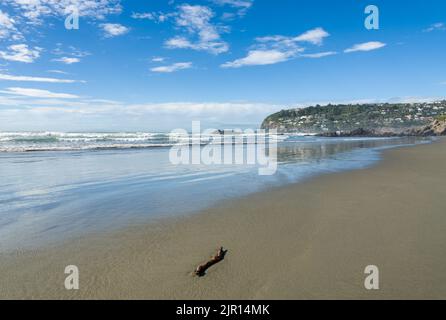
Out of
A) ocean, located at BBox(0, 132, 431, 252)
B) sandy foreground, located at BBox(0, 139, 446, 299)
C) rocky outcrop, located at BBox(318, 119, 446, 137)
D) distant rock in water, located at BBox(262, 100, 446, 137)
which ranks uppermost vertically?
distant rock in water, located at BBox(262, 100, 446, 137)

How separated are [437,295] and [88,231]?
4686 millimetres

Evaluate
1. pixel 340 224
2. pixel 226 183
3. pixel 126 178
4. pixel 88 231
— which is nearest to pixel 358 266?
pixel 340 224

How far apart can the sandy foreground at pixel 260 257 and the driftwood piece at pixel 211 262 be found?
0.26 ft

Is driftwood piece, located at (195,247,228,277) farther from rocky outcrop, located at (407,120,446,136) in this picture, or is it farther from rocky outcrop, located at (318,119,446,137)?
rocky outcrop, located at (407,120,446,136)

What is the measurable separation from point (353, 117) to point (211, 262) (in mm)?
97838

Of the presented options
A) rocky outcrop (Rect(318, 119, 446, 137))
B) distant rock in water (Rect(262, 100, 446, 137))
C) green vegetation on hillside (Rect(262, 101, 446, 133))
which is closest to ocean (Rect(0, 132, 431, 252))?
rocky outcrop (Rect(318, 119, 446, 137))

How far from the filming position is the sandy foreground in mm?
3230

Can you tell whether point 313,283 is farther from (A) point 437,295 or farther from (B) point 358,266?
(A) point 437,295

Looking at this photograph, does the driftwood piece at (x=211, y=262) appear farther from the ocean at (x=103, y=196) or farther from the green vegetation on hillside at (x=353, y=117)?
the green vegetation on hillside at (x=353, y=117)

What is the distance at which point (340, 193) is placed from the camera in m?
7.71

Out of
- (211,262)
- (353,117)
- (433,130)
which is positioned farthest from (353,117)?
(211,262)

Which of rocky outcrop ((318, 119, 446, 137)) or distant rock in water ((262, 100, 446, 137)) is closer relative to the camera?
rocky outcrop ((318, 119, 446, 137))

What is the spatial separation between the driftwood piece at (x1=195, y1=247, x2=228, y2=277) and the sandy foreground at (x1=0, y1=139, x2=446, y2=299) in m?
0.08

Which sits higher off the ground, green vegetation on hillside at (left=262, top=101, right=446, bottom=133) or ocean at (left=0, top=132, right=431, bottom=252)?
green vegetation on hillside at (left=262, top=101, right=446, bottom=133)
